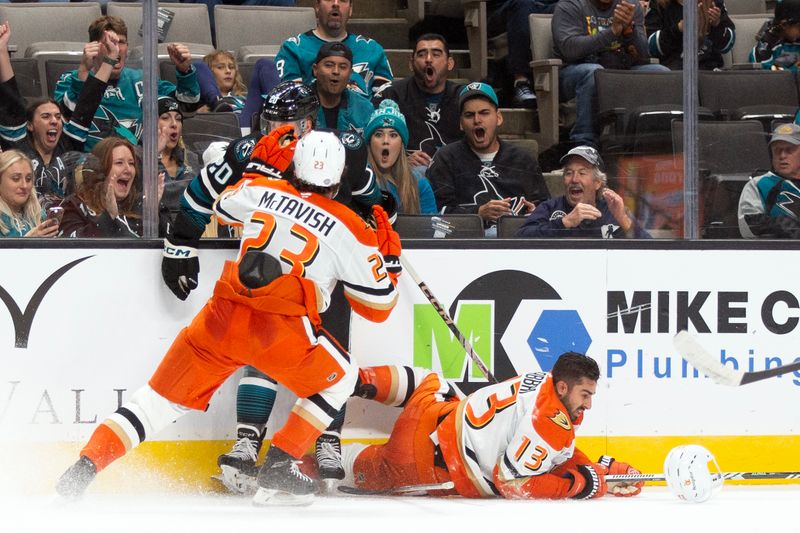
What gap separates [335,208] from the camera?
3.93 metres

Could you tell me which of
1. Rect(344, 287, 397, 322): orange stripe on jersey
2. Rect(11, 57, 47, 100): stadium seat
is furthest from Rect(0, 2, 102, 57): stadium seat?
Rect(344, 287, 397, 322): orange stripe on jersey

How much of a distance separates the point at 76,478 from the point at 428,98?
1842 millimetres

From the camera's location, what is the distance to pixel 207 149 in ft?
13.8

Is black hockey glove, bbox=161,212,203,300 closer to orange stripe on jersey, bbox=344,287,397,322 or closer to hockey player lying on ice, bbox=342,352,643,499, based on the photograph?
orange stripe on jersey, bbox=344,287,397,322

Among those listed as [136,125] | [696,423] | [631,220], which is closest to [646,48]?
[631,220]

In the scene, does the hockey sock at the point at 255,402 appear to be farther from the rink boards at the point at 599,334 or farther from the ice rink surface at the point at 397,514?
the ice rink surface at the point at 397,514

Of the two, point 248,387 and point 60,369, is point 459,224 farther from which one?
point 60,369

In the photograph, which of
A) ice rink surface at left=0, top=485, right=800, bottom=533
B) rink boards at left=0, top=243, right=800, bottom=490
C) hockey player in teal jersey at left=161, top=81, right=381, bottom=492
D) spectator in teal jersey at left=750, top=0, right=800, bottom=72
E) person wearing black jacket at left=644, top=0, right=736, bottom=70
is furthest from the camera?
spectator in teal jersey at left=750, top=0, right=800, bottom=72

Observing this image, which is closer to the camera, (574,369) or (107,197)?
(574,369)

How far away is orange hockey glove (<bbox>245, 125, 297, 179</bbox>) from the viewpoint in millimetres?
3998

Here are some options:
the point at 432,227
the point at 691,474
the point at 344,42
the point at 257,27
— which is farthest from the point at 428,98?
the point at 691,474

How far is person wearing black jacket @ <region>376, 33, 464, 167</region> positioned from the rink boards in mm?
408

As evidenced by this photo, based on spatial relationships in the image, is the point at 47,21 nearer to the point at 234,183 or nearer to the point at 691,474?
the point at 234,183

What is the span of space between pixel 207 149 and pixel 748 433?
85.6 inches
